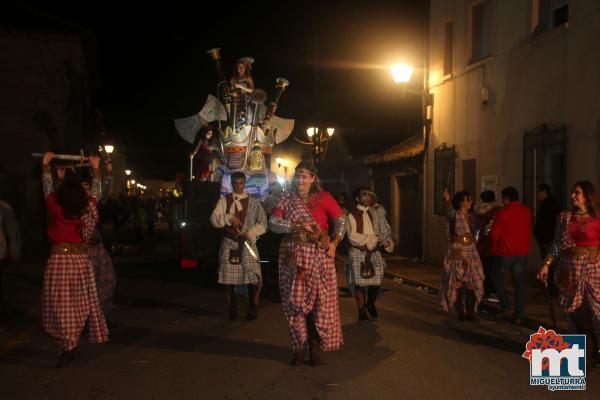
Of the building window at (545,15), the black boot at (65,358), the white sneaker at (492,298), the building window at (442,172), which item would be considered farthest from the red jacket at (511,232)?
the building window at (442,172)

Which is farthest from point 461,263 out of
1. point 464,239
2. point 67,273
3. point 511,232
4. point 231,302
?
point 67,273

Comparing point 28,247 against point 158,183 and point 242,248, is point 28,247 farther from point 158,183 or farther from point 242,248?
point 158,183

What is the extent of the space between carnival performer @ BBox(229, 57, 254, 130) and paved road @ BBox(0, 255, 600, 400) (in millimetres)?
3825

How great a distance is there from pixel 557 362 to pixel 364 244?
10.6 ft

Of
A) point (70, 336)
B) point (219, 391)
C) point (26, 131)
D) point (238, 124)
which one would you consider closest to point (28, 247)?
point (26, 131)

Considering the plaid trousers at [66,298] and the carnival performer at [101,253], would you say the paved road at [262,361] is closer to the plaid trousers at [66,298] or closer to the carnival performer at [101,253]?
the plaid trousers at [66,298]

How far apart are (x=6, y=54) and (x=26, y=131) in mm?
2532

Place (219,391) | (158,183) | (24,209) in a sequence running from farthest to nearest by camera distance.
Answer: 1. (158,183)
2. (24,209)
3. (219,391)

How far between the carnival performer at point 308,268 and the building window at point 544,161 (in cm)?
653

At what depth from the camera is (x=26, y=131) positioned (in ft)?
75.5

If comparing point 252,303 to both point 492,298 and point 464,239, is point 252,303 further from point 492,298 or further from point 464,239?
point 492,298

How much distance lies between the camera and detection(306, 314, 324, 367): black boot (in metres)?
6.69

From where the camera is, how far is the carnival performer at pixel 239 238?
8.80 meters

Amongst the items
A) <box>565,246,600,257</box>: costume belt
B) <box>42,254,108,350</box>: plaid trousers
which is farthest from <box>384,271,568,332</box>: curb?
<box>42,254,108,350</box>: plaid trousers
